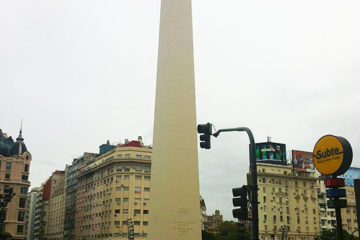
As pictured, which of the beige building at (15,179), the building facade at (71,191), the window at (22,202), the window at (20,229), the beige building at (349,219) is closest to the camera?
the beige building at (15,179)

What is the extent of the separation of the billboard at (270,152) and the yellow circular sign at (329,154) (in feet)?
262

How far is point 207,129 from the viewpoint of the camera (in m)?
11.7

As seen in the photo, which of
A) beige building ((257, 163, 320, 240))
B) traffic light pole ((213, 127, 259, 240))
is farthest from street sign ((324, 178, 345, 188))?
beige building ((257, 163, 320, 240))

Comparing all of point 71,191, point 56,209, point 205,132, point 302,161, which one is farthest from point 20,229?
point 205,132

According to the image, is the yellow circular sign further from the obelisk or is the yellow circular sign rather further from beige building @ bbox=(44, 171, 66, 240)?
beige building @ bbox=(44, 171, 66, 240)

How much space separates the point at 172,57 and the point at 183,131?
484cm

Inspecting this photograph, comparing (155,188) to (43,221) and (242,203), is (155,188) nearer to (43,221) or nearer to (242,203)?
(242,203)

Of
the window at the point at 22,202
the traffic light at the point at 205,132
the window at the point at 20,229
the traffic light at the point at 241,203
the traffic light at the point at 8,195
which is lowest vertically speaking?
the window at the point at 20,229

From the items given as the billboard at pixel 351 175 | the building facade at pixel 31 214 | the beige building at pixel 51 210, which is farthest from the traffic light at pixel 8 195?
the building facade at pixel 31 214

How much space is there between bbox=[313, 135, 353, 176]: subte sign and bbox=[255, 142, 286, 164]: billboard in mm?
79930

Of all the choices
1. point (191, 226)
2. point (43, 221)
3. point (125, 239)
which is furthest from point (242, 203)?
point (43, 221)

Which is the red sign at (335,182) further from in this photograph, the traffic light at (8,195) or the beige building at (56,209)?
the beige building at (56,209)

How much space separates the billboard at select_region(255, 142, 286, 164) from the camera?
91.9 meters

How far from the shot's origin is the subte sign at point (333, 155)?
1167cm
